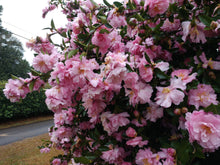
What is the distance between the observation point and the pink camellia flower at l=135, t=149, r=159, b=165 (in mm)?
885

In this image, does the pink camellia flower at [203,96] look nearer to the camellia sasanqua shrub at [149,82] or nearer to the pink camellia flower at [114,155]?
the camellia sasanqua shrub at [149,82]

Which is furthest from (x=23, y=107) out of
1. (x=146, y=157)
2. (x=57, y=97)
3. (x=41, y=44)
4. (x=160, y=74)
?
(x=160, y=74)

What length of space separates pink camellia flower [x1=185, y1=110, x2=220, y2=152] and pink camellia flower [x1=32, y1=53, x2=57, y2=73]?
87 centimetres

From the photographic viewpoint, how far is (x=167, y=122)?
98 cm

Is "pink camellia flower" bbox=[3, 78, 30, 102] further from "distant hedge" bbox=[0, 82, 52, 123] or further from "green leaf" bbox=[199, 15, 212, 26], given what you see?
"distant hedge" bbox=[0, 82, 52, 123]

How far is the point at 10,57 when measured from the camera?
78.8 ft

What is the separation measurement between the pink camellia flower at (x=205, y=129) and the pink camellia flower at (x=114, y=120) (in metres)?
0.37

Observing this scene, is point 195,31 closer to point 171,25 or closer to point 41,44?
point 171,25

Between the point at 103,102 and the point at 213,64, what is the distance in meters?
0.60

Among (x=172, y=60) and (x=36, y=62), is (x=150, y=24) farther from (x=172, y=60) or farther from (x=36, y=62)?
(x=36, y=62)

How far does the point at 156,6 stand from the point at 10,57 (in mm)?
27341

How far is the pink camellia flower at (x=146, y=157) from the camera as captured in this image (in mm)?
885

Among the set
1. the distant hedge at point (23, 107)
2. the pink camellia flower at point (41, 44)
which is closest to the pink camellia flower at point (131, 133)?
the pink camellia flower at point (41, 44)

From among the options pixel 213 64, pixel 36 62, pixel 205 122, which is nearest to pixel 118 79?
pixel 205 122
